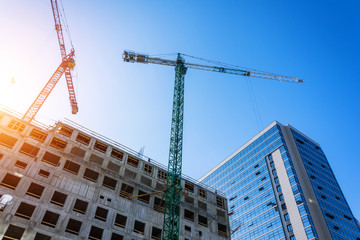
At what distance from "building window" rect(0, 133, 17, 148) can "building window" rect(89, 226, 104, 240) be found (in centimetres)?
1619

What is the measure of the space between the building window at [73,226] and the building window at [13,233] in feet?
17.0

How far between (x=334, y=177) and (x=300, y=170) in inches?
845

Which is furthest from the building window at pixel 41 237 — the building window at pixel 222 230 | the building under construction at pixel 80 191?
the building window at pixel 222 230

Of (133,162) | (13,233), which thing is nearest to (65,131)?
(133,162)

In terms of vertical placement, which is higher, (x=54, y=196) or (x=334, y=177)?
(x=334, y=177)

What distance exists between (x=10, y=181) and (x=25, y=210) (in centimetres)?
432

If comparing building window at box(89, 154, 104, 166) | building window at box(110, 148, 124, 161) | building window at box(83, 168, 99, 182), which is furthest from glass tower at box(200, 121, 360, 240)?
building window at box(83, 168, 99, 182)

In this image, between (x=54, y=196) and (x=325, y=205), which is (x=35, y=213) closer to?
(x=54, y=196)

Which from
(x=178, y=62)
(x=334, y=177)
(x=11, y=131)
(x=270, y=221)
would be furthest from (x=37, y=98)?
(x=334, y=177)

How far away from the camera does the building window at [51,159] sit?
38.8 meters

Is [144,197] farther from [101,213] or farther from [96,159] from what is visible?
[96,159]

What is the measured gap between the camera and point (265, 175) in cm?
9194

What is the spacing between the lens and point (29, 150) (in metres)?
38.3

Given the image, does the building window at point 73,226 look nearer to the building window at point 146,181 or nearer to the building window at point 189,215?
the building window at point 146,181
